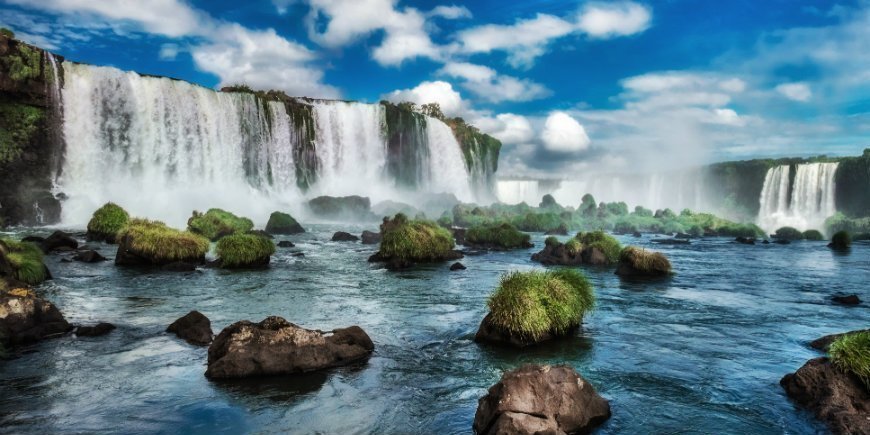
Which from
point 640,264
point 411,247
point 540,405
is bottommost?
point 540,405

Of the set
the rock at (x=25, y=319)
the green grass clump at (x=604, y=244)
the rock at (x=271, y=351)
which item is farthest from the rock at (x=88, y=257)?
the green grass clump at (x=604, y=244)

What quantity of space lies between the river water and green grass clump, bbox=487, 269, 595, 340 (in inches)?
21.9

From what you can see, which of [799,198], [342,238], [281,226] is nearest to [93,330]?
[342,238]

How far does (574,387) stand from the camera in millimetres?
8555

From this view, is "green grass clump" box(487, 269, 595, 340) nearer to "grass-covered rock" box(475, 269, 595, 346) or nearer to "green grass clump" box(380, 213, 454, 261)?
"grass-covered rock" box(475, 269, 595, 346)

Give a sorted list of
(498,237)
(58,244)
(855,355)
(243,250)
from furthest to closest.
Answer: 1. (498,237)
2. (58,244)
3. (243,250)
4. (855,355)

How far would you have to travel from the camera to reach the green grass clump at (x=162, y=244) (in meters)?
25.0

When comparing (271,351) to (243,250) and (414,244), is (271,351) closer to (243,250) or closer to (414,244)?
(243,250)

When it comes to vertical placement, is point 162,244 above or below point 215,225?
below

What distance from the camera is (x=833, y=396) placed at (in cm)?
874

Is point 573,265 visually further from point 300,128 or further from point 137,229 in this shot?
point 300,128

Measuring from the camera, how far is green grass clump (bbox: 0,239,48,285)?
19.0 m

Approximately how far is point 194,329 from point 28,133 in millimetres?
45896

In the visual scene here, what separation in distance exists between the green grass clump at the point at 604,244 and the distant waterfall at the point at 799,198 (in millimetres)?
56870
